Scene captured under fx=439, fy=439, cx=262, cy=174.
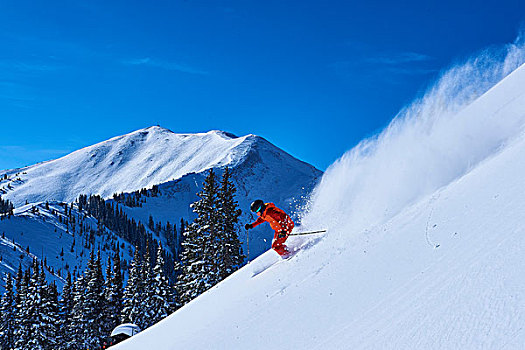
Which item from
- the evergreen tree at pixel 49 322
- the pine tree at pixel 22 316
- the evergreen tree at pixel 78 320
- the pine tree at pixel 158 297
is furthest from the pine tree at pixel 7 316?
the pine tree at pixel 158 297

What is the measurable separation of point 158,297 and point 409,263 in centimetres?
3403

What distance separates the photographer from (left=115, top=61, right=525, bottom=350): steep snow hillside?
503cm

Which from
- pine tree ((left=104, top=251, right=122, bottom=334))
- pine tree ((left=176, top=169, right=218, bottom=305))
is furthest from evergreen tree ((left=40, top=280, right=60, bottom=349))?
pine tree ((left=176, top=169, right=218, bottom=305))

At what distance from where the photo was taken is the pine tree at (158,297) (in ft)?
124

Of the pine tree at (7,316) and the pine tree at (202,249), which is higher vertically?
the pine tree at (7,316)

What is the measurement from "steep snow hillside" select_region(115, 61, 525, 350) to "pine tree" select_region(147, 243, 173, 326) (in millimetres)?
24064

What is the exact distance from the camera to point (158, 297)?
1492 inches

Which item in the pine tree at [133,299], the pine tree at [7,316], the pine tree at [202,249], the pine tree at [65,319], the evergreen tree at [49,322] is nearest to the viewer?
the pine tree at [202,249]

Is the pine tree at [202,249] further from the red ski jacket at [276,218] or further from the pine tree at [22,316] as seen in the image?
the pine tree at [22,316]

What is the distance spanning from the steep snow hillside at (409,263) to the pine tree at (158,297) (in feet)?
78.9

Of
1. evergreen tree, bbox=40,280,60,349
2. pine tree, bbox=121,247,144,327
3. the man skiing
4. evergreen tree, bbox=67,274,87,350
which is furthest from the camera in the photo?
evergreen tree, bbox=67,274,87,350

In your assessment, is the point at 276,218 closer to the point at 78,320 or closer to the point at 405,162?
the point at 405,162

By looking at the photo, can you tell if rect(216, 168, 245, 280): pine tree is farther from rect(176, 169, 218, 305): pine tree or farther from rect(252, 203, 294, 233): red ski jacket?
rect(252, 203, 294, 233): red ski jacket

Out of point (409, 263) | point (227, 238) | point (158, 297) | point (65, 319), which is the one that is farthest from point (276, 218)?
point (65, 319)
